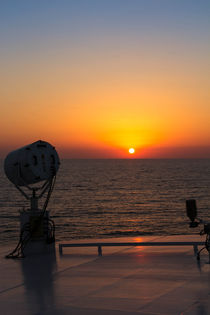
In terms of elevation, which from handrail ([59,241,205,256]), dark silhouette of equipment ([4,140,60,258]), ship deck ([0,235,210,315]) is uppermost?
dark silhouette of equipment ([4,140,60,258])

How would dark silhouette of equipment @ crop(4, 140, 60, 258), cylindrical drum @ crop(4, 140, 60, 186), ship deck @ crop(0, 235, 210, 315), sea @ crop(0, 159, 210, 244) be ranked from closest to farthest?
ship deck @ crop(0, 235, 210, 315), dark silhouette of equipment @ crop(4, 140, 60, 258), cylindrical drum @ crop(4, 140, 60, 186), sea @ crop(0, 159, 210, 244)

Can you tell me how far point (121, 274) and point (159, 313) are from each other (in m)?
3.09

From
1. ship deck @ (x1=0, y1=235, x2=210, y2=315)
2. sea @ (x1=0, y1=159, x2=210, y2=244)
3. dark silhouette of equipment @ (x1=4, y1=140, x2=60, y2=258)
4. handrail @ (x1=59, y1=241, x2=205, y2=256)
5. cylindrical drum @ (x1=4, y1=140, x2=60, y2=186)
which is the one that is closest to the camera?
ship deck @ (x1=0, y1=235, x2=210, y2=315)

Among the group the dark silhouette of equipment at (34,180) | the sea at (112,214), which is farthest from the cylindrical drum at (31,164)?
the sea at (112,214)

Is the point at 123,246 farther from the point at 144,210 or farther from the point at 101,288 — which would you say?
the point at 144,210

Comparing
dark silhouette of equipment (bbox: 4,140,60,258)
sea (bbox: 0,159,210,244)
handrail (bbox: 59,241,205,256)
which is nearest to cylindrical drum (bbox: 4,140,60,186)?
dark silhouette of equipment (bbox: 4,140,60,258)

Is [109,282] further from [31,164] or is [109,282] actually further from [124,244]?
[31,164]

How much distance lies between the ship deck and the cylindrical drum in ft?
8.93

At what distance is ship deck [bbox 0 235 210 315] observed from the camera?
7.59 metres

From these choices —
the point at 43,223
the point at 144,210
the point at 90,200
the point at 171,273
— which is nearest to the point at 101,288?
the point at 171,273

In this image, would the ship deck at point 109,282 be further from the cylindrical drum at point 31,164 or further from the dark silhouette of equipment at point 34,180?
the cylindrical drum at point 31,164

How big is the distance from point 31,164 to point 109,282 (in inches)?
247

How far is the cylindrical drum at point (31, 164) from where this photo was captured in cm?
1454

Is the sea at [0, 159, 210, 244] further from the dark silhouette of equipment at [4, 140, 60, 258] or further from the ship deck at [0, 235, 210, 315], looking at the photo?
the ship deck at [0, 235, 210, 315]
